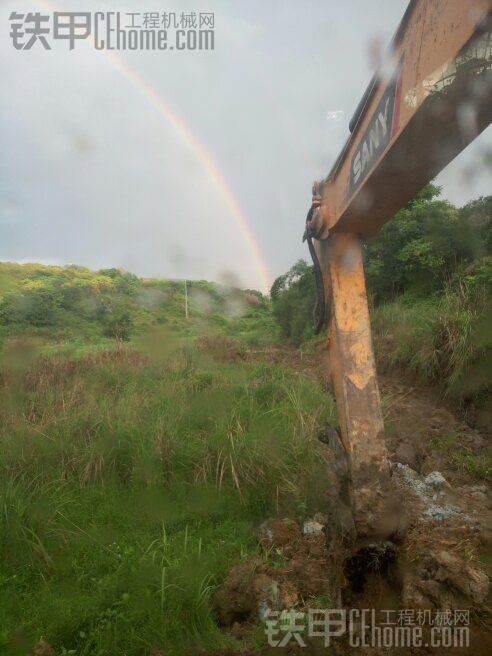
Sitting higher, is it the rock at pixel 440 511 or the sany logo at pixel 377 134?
the sany logo at pixel 377 134

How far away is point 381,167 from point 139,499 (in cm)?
320

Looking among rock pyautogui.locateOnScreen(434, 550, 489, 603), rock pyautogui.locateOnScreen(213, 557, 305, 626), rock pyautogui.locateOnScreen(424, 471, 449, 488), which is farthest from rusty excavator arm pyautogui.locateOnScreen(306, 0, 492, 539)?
rock pyautogui.locateOnScreen(424, 471, 449, 488)

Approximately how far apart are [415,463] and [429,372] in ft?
6.72

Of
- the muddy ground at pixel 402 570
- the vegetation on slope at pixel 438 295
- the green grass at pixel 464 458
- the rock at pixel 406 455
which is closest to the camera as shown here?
the muddy ground at pixel 402 570

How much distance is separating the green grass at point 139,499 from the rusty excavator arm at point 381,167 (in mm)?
1331

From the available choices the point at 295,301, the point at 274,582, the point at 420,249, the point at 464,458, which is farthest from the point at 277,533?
the point at 295,301

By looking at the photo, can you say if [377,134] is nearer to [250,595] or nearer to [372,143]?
[372,143]

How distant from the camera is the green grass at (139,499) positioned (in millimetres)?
2463

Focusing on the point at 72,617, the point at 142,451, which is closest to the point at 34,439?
the point at 142,451

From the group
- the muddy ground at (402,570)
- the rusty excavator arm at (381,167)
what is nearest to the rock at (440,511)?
the muddy ground at (402,570)

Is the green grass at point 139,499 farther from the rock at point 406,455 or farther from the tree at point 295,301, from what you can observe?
the tree at point 295,301

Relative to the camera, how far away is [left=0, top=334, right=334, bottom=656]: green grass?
8.08ft

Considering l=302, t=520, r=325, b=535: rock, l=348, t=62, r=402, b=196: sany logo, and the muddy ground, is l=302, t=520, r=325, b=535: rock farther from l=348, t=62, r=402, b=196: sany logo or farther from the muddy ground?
l=348, t=62, r=402, b=196: sany logo

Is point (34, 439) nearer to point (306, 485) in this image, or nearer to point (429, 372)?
point (306, 485)
